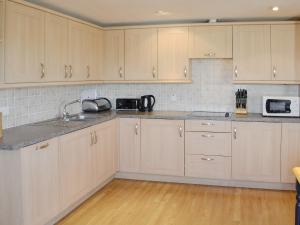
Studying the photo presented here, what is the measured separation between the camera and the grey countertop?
310 centimetres

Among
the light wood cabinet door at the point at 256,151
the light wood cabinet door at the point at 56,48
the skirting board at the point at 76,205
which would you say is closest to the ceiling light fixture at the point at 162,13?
the light wood cabinet door at the point at 56,48

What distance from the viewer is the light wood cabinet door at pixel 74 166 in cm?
367

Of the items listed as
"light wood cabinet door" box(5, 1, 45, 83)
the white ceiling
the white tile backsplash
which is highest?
the white ceiling

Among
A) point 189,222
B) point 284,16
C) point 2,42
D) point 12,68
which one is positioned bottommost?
point 189,222

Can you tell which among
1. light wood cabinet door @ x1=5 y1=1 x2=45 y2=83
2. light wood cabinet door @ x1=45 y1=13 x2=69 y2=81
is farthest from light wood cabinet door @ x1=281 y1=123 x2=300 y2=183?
light wood cabinet door @ x1=5 y1=1 x2=45 y2=83

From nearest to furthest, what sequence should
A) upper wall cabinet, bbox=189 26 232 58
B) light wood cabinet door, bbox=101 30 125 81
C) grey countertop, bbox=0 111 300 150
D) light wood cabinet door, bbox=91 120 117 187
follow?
grey countertop, bbox=0 111 300 150 < light wood cabinet door, bbox=91 120 117 187 < upper wall cabinet, bbox=189 26 232 58 < light wood cabinet door, bbox=101 30 125 81

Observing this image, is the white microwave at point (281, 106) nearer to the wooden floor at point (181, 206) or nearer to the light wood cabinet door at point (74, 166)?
the wooden floor at point (181, 206)

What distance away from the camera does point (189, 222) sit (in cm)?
368

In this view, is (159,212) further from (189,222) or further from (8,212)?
(8,212)

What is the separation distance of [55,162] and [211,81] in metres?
2.71

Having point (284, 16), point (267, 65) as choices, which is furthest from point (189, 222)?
point (284, 16)

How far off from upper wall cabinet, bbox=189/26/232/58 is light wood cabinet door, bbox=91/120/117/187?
4.82 ft

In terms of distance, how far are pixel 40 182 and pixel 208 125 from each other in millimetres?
2282

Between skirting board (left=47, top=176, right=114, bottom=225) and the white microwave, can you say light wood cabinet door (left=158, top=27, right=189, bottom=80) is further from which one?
skirting board (left=47, top=176, right=114, bottom=225)
